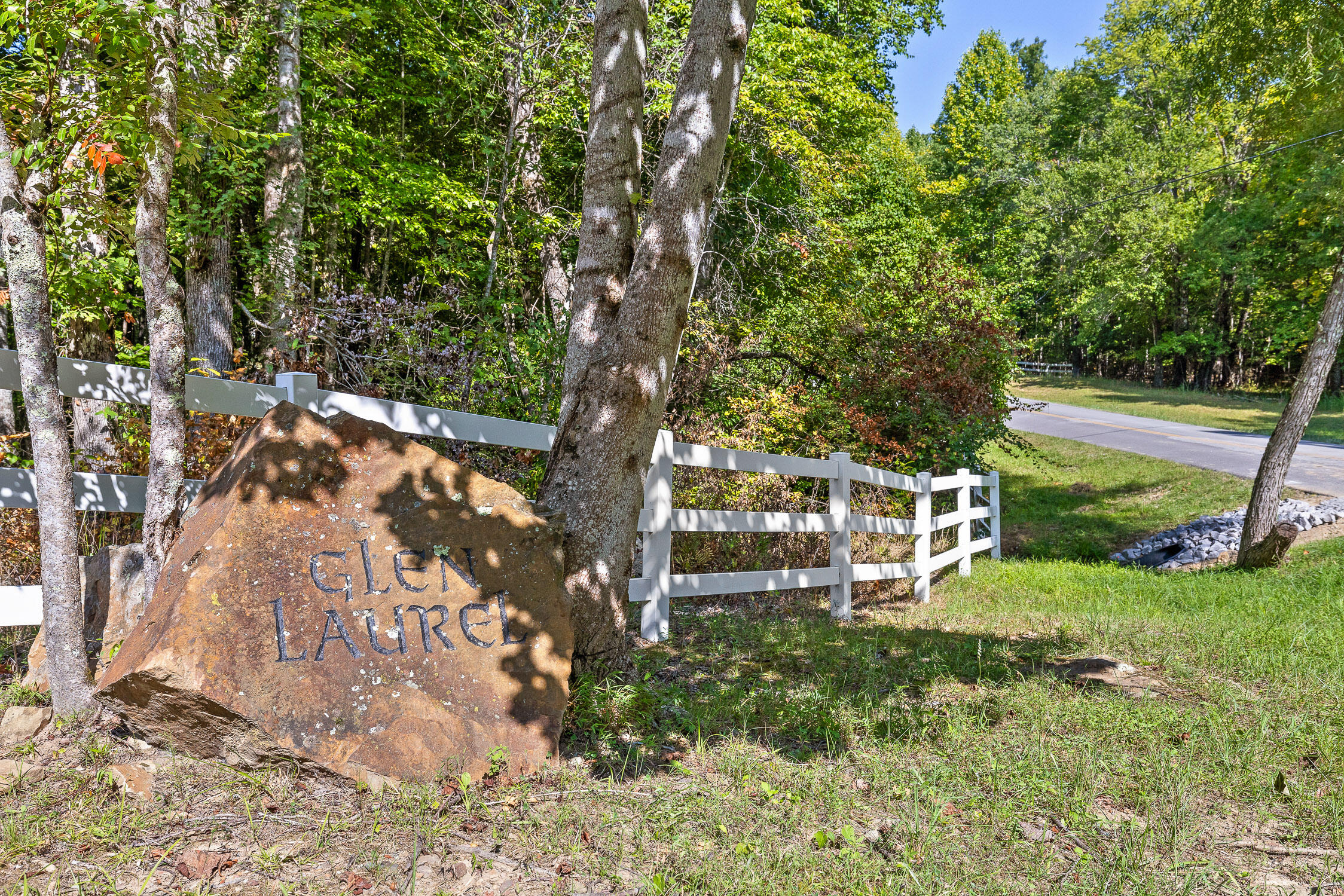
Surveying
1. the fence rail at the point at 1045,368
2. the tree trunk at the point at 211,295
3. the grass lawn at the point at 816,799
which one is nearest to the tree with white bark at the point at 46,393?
the grass lawn at the point at 816,799

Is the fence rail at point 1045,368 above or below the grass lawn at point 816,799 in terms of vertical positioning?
above

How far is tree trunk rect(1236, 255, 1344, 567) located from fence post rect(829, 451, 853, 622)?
6169mm

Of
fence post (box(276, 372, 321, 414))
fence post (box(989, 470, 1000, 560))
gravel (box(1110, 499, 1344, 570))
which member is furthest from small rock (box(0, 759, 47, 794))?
gravel (box(1110, 499, 1344, 570))

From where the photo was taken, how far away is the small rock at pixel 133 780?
2.92 metres

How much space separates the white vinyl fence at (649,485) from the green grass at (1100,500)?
6.22 metres

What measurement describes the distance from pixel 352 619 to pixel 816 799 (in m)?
2.07

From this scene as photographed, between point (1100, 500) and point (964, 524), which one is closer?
point (964, 524)

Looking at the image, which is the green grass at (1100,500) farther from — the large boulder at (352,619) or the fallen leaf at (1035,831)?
the large boulder at (352,619)

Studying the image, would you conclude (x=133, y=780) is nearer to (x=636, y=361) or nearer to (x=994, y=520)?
(x=636, y=361)

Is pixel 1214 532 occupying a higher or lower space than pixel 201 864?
lower

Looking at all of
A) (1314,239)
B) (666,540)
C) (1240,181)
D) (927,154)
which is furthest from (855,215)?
(927,154)

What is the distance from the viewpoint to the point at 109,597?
3.90 metres

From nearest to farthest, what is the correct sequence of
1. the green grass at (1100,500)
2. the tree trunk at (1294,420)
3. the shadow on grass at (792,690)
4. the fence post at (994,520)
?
the shadow on grass at (792,690), the tree trunk at (1294,420), the fence post at (994,520), the green grass at (1100,500)

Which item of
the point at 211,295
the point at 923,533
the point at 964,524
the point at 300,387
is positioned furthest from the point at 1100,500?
the point at 211,295
